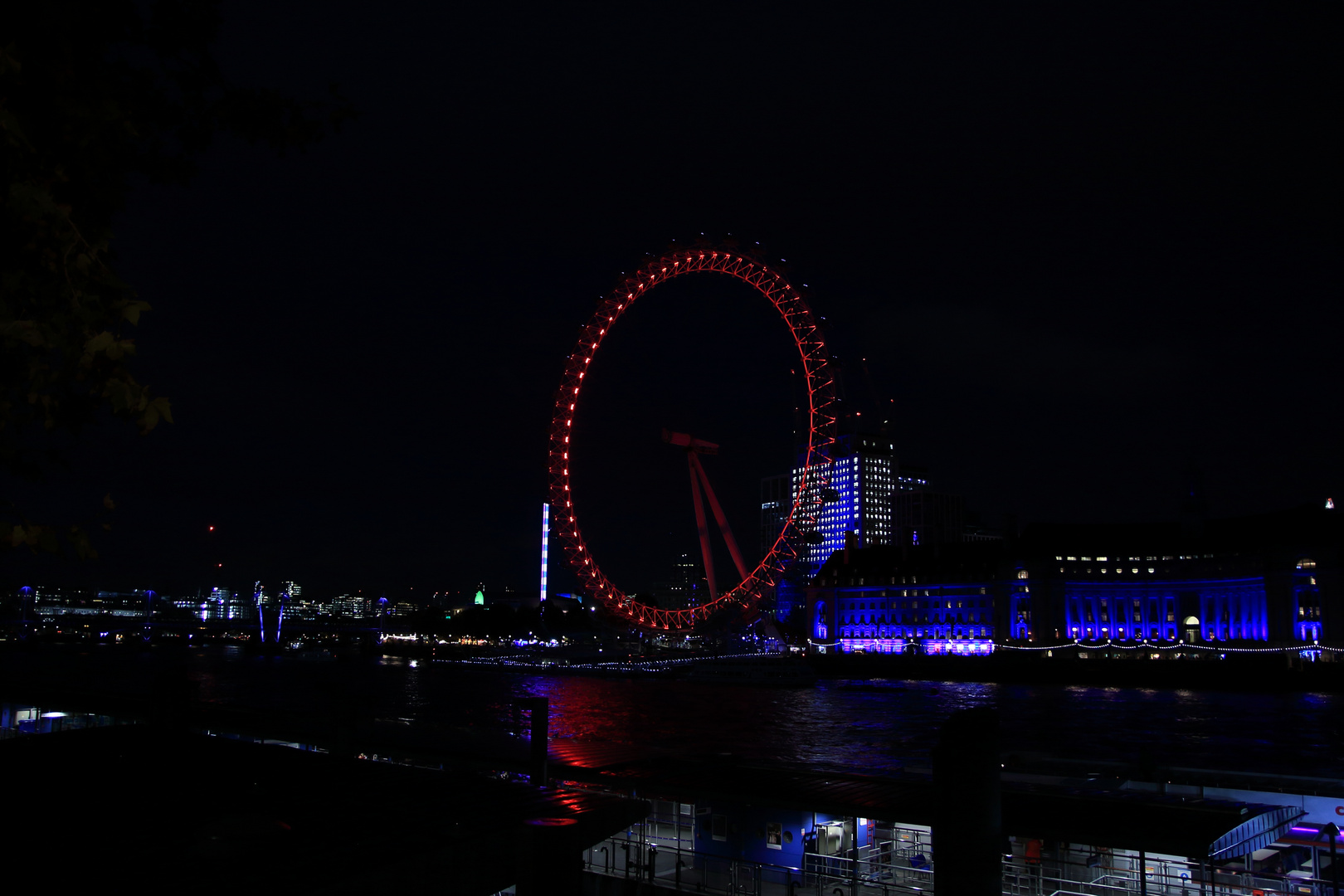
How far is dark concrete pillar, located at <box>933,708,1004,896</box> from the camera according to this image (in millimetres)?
11000

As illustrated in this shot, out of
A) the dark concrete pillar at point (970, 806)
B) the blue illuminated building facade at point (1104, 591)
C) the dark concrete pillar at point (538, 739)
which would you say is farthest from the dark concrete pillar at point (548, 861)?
the blue illuminated building facade at point (1104, 591)

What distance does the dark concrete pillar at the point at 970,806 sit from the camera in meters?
11.0

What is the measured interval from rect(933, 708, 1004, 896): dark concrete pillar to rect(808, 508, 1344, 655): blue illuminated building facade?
4513 inches

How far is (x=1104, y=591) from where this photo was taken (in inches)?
5118

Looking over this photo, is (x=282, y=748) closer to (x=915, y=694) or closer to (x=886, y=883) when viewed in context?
(x=886, y=883)

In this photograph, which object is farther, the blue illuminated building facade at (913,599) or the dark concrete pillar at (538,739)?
the blue illuminated building facade at (913,599)

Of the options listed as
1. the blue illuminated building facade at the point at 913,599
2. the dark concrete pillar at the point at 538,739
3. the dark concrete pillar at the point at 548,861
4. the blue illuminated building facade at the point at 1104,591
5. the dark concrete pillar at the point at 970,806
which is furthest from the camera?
the blue illuminated building facade at the point at 913,599

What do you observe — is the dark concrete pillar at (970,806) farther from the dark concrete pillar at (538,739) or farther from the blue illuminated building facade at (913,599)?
the blue illuminated building facade at (913,599)

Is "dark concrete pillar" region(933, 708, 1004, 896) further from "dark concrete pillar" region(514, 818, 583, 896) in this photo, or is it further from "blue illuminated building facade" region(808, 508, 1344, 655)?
"blue illuminated building facade" region(808, 508, 1344, 655)

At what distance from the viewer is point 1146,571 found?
12988cm

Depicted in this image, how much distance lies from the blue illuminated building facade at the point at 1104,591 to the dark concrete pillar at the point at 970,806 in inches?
4513

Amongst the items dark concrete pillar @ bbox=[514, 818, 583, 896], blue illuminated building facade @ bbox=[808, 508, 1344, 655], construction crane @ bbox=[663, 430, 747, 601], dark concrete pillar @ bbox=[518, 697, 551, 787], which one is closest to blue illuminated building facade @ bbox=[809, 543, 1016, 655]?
blue illuminated building facade @ bbox=[808, 508, 1344, 655]

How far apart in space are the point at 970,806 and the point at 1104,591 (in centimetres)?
13101

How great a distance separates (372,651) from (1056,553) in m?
116
